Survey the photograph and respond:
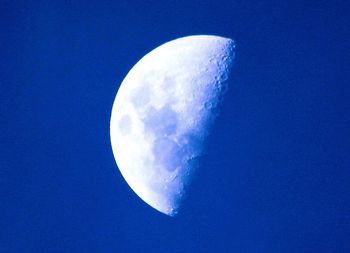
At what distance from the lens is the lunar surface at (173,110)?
1688 millimetres

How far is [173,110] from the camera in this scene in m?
1.69

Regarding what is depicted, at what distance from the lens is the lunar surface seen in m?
1.69

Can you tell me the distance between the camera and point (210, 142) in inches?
67.4

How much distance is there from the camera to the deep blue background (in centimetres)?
179

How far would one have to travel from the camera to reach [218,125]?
1.72 m

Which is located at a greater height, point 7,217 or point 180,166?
point 180,166

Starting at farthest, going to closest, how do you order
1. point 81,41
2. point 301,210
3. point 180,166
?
1. point 81,41
2. point 301,210
3. point 180,166

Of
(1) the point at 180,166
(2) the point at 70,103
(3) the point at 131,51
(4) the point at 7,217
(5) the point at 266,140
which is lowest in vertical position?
(4) the point at 7,217

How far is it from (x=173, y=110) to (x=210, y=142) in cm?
27

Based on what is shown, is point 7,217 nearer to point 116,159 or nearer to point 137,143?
point 116,159

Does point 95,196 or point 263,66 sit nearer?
point 263,66

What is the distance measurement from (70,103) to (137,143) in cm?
59

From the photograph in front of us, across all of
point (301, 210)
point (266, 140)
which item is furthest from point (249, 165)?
point (301, 210)

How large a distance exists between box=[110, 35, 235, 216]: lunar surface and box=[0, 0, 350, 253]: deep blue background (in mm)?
88
